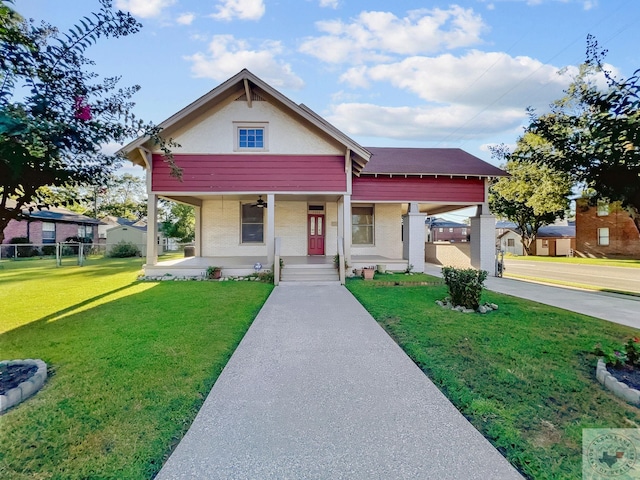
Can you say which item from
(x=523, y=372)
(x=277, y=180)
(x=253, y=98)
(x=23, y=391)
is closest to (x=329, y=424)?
(x=523, y=372)

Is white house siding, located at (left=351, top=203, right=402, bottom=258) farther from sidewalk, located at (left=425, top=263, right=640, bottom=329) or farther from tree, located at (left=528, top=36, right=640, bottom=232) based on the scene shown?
tree, located at (left=528, top=36, right=640, bottom=232)

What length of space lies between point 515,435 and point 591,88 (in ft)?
11.2

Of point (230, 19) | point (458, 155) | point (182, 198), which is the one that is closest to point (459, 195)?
point (458, 155)

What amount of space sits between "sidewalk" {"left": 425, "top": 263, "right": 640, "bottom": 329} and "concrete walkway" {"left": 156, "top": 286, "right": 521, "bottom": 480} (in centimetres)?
559

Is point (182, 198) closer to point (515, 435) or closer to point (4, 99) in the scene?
point (4, 99)

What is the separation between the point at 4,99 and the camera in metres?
2.38

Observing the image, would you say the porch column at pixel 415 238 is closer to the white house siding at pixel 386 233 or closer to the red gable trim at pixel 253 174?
the white house siding at pixel 386 233

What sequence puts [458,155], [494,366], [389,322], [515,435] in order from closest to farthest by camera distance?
[515,435]
[494,366]
[389,322]
[458,155]

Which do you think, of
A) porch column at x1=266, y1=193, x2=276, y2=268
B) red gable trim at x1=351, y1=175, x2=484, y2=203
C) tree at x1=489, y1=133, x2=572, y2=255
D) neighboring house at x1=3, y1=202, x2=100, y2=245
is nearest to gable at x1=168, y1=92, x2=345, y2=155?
porch column at x1=266, y1=193, x2=276, y2=268

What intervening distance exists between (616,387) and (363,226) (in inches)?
479

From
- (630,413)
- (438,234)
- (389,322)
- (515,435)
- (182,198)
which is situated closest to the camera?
(515,435)

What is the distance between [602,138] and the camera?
8.98 feet

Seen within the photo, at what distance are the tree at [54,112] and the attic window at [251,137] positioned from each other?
8.05 metres

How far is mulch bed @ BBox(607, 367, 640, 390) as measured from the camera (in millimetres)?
3451
